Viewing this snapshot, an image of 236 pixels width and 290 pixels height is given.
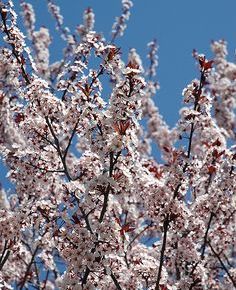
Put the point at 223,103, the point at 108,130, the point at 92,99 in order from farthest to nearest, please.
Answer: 1. the point at 223,103
2. the point at 92,99
3. the point at 108,130

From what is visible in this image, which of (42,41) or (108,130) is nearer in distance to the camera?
(108,130)

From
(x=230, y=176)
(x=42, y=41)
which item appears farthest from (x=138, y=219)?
(x=42, y=41)

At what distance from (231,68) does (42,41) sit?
7.72 metres

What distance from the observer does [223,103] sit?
1777cm

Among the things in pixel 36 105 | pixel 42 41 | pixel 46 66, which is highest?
pixel 42 41

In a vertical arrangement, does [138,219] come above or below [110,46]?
above

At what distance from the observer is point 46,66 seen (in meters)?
18.6

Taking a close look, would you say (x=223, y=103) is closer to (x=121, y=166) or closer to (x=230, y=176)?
(x=230, y=176)

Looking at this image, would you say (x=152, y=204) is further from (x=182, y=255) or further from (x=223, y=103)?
(x=223, y=103)

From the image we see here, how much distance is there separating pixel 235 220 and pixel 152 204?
3.17 metres

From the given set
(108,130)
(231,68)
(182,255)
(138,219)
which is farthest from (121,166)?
(231,68)

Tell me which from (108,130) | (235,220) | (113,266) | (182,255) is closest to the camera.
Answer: (108,130)

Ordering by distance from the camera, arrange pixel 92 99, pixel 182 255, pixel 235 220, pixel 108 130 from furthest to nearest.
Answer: pixel 235 220 → pixel 182 255 → pixel 92 99 → pixel 108 130

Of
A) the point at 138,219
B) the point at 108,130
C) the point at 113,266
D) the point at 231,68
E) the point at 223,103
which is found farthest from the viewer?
the point at 231,68
